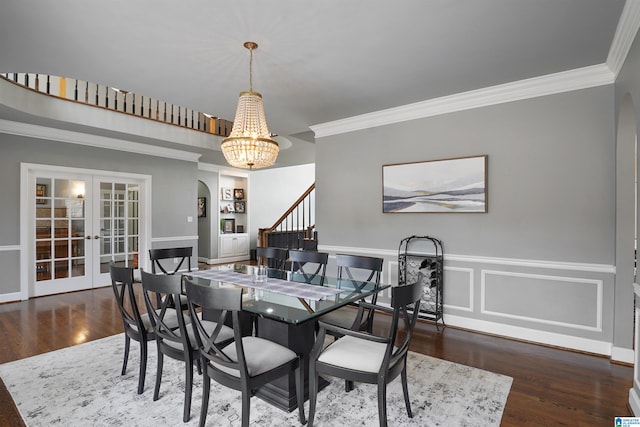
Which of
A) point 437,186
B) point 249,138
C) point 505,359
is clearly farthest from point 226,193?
point 505,359

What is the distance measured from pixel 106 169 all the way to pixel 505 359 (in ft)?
20.8

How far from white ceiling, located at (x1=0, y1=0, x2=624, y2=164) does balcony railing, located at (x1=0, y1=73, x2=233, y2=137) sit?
104cm

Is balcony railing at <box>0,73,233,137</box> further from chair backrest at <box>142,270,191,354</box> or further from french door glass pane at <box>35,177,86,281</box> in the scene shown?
chair backrest at <box>142,270,191,354</box>

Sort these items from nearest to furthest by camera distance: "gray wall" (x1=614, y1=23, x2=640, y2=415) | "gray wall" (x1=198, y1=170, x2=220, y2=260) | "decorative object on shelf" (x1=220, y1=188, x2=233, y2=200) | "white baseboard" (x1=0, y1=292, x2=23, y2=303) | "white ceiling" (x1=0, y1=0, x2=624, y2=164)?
"white ceiling" (x1=0, y1=0, x2=624, y2=164), "gray wall" (x1=614, y1=23, x2=640, y2=415), "white baseboard" (x1=0, y1=292, x2=23, y2=303), "gray wall" (x1=198, y1=170, x2=220, y2=260), "decorative object on shelf" (x1=220, y1=188, x2=233, y2=200)

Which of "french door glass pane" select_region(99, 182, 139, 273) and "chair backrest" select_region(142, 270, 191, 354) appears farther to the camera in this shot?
"french door glass pane" select_region(99, 182, 139, 273)

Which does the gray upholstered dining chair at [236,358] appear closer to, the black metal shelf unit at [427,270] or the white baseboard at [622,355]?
the black metal shelf unit at [427,270]

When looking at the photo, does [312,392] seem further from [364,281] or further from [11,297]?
[11,297]

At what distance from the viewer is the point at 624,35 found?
2420mm

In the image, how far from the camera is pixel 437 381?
2.56 metres

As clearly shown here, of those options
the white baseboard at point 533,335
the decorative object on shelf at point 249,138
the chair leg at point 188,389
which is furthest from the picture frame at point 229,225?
the chair leg at point 188,389

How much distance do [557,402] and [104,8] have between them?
13.6 ft

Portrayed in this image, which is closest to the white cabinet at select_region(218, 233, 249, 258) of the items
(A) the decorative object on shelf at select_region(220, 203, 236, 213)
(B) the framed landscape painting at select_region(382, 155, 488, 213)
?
(A) the decorative object on shelf at select_region(220, 203, 236, 213)

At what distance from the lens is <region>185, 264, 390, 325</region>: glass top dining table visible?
6.57ft

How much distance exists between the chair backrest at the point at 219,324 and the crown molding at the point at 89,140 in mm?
4754
